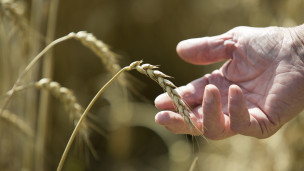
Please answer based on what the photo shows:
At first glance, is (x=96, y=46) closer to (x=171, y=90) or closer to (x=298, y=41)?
(x=171, y=90)

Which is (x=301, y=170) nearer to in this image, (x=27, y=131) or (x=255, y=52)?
(x=255, y=52)

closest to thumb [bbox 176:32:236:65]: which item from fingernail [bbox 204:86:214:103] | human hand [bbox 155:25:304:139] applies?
human hand [bbox 155:25:304:139]

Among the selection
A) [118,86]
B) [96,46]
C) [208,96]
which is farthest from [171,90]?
[118,86]

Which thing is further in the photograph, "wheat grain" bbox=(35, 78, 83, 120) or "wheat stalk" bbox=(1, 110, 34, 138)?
"wheat stalk" bbox=(1, 110, 34, 138)

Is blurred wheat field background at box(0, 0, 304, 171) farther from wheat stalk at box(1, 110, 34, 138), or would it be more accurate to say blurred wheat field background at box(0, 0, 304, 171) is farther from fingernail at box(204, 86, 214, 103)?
fingernail at box(204, 86, 214, 103)

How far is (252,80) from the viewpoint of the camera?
4.26 ft

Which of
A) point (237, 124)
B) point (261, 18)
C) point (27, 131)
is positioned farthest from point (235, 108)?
point (261, 18)

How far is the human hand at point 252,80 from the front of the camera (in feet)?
3.61

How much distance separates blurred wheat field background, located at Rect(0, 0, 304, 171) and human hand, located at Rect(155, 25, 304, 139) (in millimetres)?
324

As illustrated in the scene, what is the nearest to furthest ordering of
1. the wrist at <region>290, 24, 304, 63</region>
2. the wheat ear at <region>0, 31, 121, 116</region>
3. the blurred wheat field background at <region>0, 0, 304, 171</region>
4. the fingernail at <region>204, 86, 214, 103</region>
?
the fingernail at <region>204, 86, 214, 103</region> → the wheat ear at <region>0, 31, 121, 116</region> → the wrist at <region>290, 24, 304, 63</region> → the blurred wheat field background at <region>0, 0, 304, 171</region>

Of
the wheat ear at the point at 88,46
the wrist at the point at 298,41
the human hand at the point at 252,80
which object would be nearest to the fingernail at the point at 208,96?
the human hand at the point at 252,80

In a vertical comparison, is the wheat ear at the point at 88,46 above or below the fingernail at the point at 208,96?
above

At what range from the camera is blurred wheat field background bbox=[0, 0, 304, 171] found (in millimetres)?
1631

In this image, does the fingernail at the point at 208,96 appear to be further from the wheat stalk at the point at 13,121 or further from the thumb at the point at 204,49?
the wheat stalk at the point at 13,121
